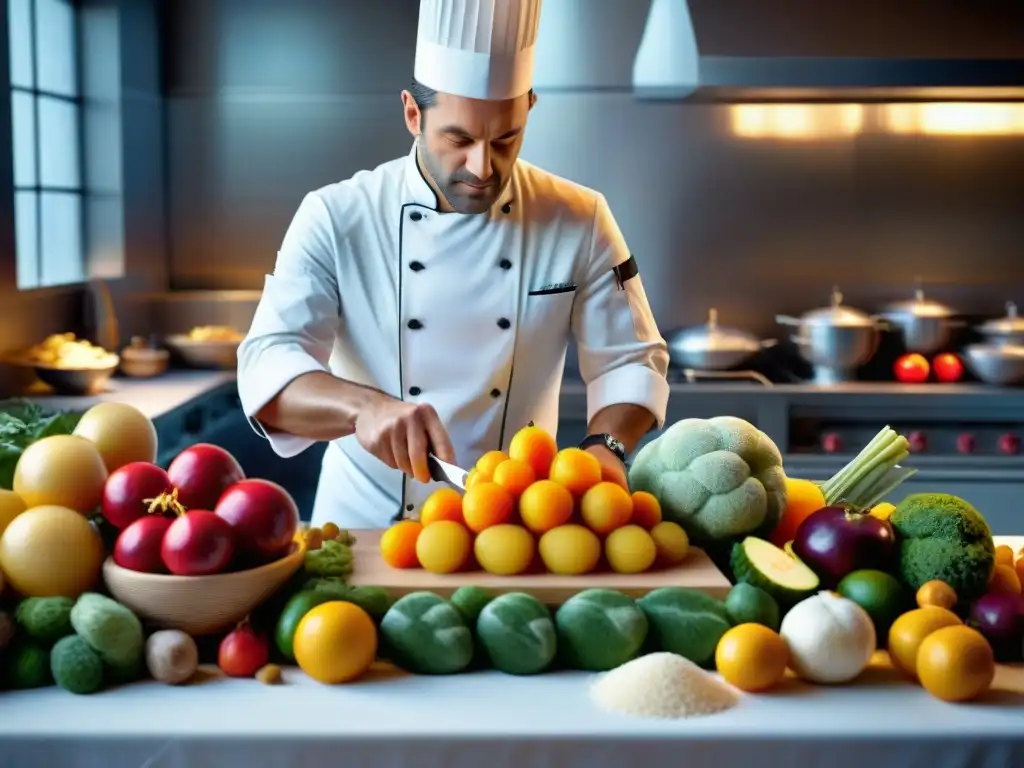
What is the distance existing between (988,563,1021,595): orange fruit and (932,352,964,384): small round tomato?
2728mm

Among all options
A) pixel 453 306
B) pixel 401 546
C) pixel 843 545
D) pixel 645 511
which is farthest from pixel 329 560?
pixel 453 306

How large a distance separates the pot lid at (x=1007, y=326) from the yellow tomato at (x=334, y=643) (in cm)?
339

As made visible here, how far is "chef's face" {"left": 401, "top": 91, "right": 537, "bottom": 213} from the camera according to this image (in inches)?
79.7

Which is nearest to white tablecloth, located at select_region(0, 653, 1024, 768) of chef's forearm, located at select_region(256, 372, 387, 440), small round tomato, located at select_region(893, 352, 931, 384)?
chef's forearm, located at select_region(256, 372, 387, 440)

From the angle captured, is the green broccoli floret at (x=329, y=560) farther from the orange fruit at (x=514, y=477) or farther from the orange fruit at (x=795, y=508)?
the orange fruit at (x=795, y=508)

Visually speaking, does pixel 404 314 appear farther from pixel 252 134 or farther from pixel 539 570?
pixel 252 134

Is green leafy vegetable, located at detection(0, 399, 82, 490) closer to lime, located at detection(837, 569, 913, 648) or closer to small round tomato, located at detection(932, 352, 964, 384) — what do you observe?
lime, located at detection(837, 569, 913, 648)

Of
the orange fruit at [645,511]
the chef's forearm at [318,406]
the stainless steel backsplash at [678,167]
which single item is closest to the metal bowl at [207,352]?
the stainless steel backsplash at [678,167]

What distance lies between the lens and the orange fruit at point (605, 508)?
1557 mm

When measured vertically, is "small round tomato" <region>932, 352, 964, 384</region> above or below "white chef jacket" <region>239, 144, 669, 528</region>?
below

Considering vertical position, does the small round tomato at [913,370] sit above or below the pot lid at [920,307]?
below

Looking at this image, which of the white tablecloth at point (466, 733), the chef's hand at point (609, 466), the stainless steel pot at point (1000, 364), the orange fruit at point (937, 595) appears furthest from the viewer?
the stainless steel pot at point (1000, 364)

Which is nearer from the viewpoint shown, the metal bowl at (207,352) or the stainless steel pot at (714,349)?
the stainless steel pot at (714,349)

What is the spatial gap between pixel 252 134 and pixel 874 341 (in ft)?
7.65
